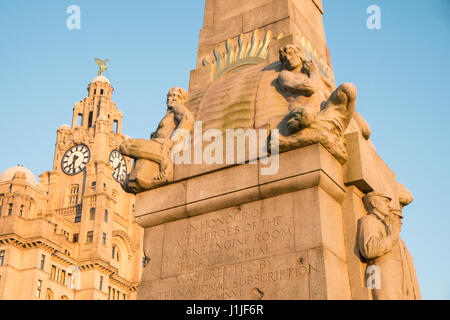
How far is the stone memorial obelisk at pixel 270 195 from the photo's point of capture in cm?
726

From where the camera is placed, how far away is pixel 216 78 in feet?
33.2

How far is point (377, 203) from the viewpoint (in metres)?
7.93

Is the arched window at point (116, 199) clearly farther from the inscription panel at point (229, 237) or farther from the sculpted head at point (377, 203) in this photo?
the sculpted head at point (377, 203)

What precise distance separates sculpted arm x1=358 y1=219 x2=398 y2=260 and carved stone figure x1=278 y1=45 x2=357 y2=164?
40.2 inches

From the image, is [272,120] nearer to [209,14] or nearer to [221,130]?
[221,130]

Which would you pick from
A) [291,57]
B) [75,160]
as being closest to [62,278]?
[75,160]

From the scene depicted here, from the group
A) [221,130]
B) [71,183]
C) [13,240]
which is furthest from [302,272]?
[71,183]

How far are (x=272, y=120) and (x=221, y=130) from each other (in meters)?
0.82

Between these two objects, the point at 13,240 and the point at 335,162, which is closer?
the point at 335,162

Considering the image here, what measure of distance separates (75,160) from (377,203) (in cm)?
9047

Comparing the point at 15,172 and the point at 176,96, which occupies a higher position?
the point at 15,172

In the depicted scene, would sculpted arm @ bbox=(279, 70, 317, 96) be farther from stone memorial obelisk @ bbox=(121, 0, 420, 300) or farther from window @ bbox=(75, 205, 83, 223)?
window @ bbox=(75, 205, 83, 223)

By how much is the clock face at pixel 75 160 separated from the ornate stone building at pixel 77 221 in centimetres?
15

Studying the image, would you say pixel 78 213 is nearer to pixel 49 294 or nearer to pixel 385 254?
pixel 49 294
